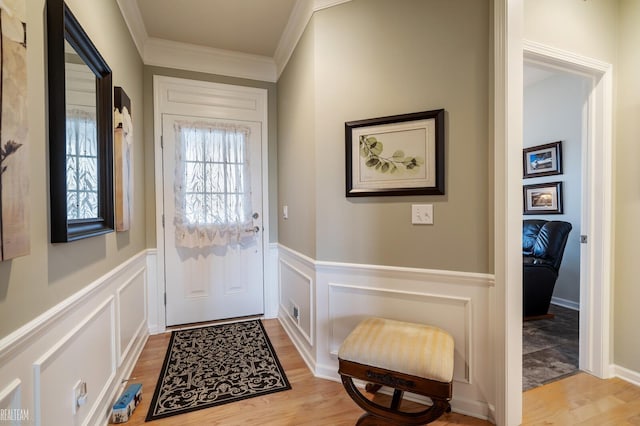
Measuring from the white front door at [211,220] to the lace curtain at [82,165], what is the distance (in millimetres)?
1254

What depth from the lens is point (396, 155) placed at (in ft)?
5.81

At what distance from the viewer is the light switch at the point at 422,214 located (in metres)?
1.69

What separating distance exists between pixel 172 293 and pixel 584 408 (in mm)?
3217

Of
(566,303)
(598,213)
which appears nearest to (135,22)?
(598,213)

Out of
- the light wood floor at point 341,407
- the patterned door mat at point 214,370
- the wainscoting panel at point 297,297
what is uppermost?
the wainscoting panel at point 297,297

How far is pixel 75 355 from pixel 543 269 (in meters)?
3.73

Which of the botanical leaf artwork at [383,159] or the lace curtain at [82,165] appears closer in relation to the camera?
the lace curtain at [82,165]

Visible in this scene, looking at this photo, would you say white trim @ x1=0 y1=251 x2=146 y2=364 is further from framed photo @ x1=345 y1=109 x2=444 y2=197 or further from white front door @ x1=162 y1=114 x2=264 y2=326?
framed photo @ x1=345 y1=109 x2=444 y2=197

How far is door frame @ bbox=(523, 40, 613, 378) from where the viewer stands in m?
1.95

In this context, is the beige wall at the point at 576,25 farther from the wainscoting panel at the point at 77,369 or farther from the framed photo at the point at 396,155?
the wainscoting panel at the point at 77,369

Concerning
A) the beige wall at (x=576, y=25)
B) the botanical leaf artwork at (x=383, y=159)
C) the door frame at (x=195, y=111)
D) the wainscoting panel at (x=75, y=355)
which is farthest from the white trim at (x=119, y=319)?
the beige wall at (x=576, y=25)

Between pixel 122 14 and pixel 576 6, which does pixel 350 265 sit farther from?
pixel 122 14

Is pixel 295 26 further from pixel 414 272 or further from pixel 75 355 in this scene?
pixel 75 355

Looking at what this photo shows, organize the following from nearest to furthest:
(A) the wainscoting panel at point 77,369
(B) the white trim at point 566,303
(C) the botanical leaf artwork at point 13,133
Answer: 1. (C) the botanical leaf artwork at point 13,133
2. (A) the wainscoting panel at point 77,369
3. (B) the white trim at point 566,303
